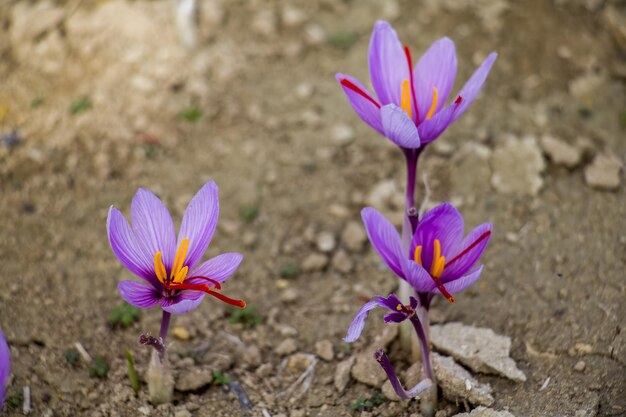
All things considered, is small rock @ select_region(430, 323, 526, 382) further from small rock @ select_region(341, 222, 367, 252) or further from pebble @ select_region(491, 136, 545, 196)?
pebble @ select_region(491, 136, 545, 196)

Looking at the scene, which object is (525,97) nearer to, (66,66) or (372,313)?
(372,313)

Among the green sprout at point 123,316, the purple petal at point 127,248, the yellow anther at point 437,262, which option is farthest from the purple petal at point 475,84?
the green sprout at point 123,316

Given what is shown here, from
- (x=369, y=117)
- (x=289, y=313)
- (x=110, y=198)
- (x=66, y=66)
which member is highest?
(x=369, y=117)

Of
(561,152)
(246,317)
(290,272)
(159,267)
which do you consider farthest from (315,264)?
(561,152)

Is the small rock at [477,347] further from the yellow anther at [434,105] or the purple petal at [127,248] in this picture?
the purple petal at [127,248]

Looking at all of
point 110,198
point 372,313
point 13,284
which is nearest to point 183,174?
point 110,198

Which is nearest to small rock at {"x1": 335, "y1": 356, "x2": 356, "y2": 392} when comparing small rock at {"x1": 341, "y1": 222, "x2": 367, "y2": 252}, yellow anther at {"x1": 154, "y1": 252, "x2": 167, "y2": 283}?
small rock at {"x1": 341, "y1": 222, "x2": 367, "y2": 252}
